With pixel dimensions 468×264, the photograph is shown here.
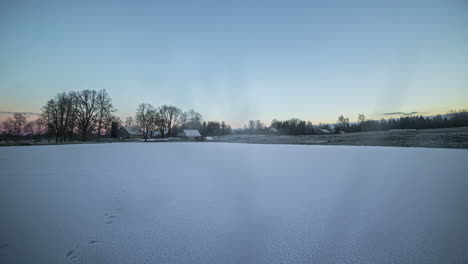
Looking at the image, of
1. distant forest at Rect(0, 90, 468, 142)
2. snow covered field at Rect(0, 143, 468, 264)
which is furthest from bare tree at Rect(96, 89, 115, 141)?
snow covered field at Rect(0, 143, 468, 264)

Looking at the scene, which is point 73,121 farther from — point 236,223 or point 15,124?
point 236,223

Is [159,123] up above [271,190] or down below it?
above

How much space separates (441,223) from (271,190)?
99.5 inches

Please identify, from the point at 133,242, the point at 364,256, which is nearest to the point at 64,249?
the point at 133,242

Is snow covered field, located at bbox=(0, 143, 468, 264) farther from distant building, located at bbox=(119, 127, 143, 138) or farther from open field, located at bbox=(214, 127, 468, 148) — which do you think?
distant building, located at bbox=(119, 127, 143, 138)

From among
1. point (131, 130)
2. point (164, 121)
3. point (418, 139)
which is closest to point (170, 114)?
point (164, 121)

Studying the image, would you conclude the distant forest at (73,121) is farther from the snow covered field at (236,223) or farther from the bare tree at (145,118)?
the snow covered field at (236,223)

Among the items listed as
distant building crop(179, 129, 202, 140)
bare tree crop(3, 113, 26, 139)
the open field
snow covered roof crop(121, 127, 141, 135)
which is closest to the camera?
the open field

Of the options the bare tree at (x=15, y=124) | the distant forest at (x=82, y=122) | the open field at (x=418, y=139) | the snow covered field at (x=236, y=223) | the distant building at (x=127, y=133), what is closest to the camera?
the snow covered field at (x=236, y=223)

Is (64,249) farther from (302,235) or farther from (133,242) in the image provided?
(302,235)

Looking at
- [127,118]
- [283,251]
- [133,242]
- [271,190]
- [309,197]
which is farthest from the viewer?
[127,118]

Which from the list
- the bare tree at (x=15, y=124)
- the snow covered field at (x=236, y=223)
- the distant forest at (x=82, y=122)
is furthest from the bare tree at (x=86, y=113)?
the snow covered field at (x=236, y=223)

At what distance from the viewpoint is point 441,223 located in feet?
8.27

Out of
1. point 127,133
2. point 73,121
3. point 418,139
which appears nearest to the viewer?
point 418,139
